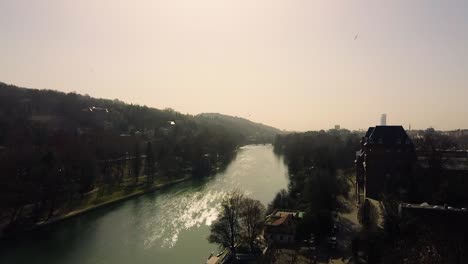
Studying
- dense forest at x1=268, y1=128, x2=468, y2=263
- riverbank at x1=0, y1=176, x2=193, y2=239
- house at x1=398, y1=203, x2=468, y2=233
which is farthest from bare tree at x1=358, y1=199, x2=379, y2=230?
riverbank at x1=0, y1=176, x2=193, y2=239

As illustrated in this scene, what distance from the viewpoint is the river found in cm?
2406

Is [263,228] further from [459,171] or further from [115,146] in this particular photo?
[115,146]

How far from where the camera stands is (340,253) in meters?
21.6

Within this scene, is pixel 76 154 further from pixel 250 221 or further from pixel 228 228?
pixel 250 221

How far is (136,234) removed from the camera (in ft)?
92.8

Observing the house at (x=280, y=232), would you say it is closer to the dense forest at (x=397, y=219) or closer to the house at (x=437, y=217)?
the dense forest at (x=397, y=219)

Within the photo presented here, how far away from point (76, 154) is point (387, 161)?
31979mm

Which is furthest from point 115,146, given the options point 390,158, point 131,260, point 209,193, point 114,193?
point 390,158

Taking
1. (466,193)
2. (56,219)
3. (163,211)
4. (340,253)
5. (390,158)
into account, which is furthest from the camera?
(163,211)

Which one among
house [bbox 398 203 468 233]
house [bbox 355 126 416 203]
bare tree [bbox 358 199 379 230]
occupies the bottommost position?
bare tree [bbox 358 199 379 230]

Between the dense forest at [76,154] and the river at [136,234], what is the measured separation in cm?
333

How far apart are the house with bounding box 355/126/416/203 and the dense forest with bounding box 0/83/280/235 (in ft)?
85.0

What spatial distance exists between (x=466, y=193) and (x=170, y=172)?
128 ft

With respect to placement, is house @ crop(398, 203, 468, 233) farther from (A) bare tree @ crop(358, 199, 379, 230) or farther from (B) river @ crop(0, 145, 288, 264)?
(B) river @ crop(0, 145, 288, 264)
